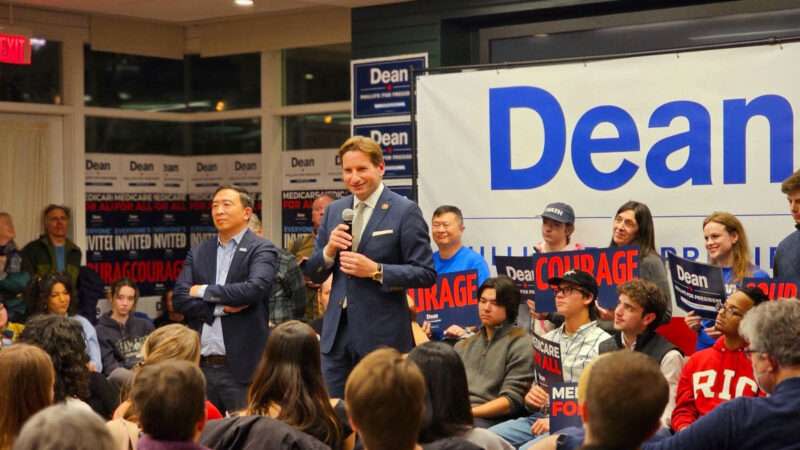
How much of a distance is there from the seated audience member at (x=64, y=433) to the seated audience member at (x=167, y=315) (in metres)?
8.08

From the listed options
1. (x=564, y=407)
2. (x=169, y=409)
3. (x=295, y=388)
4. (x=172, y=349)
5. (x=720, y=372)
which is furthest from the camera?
(x=720, y=372)

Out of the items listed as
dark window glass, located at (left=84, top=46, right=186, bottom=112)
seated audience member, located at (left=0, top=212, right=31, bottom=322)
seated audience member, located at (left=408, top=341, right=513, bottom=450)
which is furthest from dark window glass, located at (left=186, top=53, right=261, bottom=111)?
seated audience member, located at (left=408, top=341, right=513, bottom=450)

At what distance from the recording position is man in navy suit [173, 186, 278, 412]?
560 centimetres

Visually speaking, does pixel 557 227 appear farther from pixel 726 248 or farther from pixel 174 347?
pixel 174 347

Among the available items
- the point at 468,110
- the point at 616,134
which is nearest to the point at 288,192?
the point at 468,110

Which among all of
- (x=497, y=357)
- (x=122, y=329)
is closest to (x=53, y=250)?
(x=122, y=329)

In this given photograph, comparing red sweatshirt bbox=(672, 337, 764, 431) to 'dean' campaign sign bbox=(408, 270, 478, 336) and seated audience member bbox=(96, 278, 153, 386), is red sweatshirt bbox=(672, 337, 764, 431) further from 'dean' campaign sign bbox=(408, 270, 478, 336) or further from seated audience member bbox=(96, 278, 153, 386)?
seated audience member bbox=(96, 278, 153, 386)

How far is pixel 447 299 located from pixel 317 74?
4.74 metres

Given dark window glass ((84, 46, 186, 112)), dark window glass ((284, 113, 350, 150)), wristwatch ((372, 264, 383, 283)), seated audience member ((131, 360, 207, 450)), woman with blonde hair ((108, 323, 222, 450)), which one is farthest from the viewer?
dark window glass ((84, 46, 186, 112))

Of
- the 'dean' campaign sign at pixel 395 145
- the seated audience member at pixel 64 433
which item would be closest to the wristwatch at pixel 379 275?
the seated audience member at pixel 64 433

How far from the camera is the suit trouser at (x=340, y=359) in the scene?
511 cm

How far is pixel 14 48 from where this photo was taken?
27.9 ft

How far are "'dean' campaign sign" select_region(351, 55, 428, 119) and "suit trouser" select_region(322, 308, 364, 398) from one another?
4.19 meters

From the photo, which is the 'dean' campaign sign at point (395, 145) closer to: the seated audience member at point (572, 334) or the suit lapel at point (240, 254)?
the suit lapel at point (240, 254)
